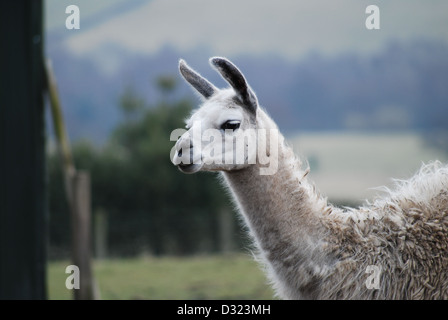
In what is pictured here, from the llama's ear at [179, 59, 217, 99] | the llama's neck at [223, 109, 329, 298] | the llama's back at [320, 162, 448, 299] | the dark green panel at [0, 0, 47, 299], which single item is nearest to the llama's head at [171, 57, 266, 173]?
the llama's neck at [223, 109, 329, 298]

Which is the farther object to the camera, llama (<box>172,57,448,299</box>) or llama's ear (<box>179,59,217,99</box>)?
llama's ear (<box>179,59,217,99</box>)

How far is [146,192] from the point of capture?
15.7 metres

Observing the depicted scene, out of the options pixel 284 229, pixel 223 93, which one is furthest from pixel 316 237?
pixel 223 93

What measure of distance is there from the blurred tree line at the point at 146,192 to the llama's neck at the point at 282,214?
392 inches

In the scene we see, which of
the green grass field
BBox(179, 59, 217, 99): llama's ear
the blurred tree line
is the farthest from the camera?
the blurred tree line

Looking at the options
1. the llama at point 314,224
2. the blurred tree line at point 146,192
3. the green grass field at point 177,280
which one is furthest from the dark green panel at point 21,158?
the blurred tree line at point 146,192

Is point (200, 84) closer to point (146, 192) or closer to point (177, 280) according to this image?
point (177, 280)

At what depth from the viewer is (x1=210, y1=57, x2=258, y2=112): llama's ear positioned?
3.85m

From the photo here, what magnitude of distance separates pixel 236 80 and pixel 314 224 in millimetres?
1087

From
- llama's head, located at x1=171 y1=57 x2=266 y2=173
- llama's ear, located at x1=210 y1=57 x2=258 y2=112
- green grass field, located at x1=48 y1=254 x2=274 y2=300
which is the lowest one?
green grass field, located at x1=48 y1=254 x2=274 y2=300

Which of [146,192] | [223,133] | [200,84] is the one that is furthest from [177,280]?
[146,192]

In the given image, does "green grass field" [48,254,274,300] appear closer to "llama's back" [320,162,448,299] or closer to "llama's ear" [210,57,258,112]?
"llama's back" [320,162,448,299]

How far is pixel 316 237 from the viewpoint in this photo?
3871 mm
